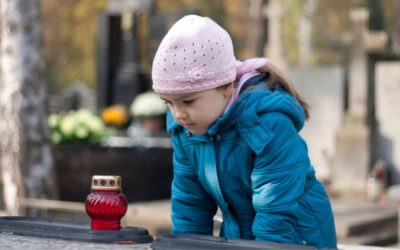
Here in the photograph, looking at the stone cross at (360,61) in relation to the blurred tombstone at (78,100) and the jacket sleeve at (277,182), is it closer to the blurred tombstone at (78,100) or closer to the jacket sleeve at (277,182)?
the blurred tombstone at (78,100)

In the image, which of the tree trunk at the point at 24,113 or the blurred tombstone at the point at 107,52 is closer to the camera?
the tree trunk at the point at 24,113

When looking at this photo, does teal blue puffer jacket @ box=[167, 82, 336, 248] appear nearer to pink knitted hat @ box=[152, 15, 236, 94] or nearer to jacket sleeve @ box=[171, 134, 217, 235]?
jacket sleeve @ box=[171, 134, 217, 235]

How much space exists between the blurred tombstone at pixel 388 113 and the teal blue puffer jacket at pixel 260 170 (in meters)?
16.9

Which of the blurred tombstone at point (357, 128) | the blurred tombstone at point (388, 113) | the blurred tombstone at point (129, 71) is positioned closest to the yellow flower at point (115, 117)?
the blurred tombstone at point (129, 71)

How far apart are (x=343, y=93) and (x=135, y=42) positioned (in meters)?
4.61

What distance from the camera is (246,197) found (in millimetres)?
2873

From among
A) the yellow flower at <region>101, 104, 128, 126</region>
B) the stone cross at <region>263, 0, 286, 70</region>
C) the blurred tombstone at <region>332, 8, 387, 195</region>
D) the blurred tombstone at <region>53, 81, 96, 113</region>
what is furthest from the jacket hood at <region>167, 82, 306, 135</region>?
the blurred tombstone at <region>53, 81, 96, 113</region>

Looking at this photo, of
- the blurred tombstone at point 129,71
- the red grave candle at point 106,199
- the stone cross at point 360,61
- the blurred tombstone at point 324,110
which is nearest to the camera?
the red grave candle at point 106,199

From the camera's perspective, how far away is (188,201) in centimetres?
304

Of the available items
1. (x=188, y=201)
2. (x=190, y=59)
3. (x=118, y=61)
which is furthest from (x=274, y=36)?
(x=190, y=59)

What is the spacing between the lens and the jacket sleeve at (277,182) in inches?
106

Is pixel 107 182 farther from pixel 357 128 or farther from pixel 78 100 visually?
pixel 78 100

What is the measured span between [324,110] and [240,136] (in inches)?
711

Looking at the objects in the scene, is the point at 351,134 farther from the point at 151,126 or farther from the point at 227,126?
the point at 227,126
